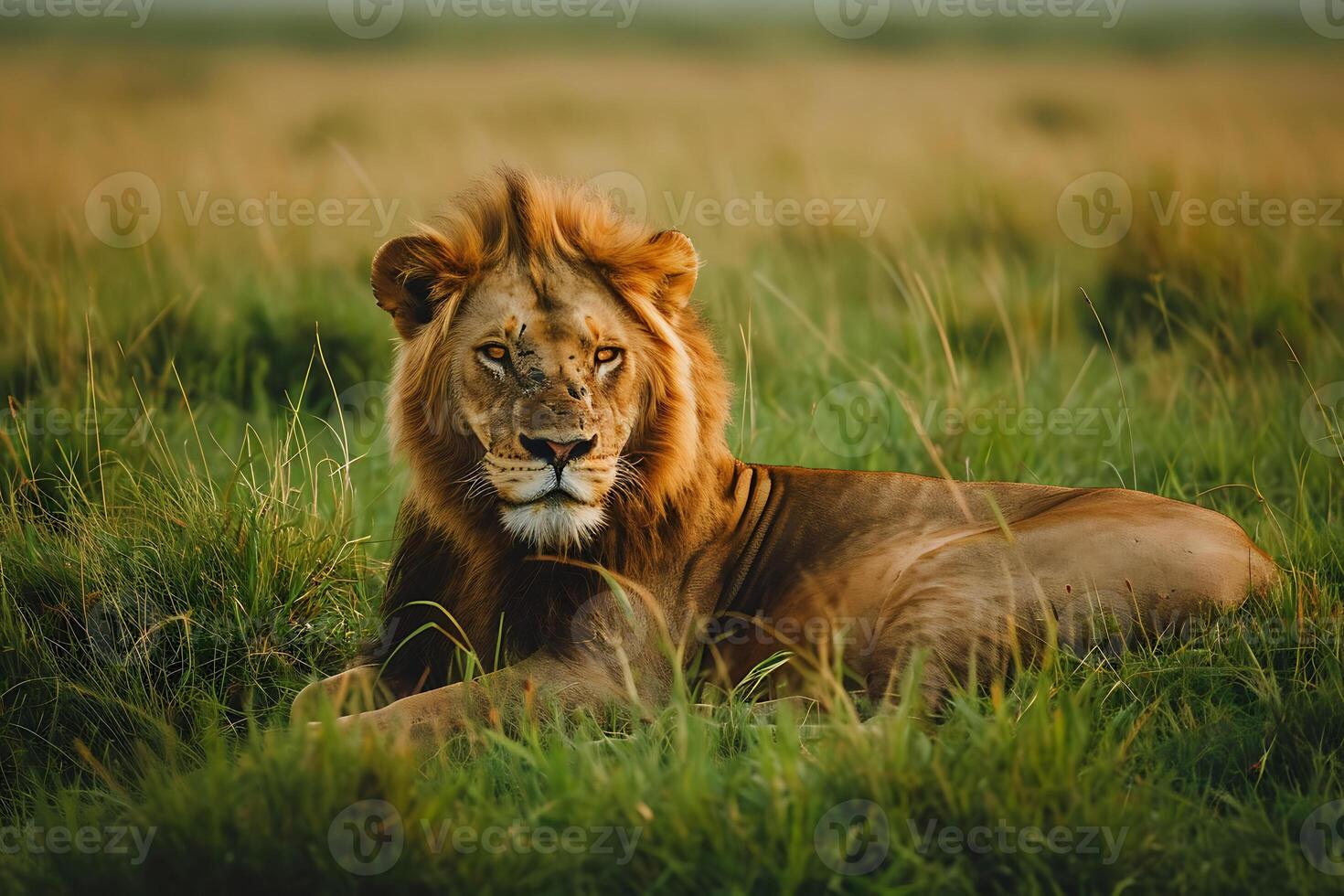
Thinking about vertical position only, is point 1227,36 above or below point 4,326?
above

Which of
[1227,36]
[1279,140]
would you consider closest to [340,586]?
[1279,140]

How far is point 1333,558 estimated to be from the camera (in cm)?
445

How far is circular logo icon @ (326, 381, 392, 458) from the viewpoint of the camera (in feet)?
21.7

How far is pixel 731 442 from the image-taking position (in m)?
6.06

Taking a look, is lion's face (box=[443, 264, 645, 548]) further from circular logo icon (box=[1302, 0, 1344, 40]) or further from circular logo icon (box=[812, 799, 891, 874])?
circular logo icon (box=[1302, 0, 1344, 40])

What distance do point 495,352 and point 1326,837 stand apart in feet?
8.12

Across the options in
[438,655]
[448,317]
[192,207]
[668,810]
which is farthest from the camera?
[192,207]

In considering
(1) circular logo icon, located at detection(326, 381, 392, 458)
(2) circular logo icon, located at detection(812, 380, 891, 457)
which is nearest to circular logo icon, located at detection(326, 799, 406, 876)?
(2) circular logo icon, located at detection(812, 380, 891, 457)

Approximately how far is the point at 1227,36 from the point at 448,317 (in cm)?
1952

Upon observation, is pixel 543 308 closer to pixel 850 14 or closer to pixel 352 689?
pixel 352 689

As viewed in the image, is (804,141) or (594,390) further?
(804,141)

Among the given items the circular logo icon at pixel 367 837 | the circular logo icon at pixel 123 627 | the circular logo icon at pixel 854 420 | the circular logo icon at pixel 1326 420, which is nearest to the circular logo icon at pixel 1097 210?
the circular logo icon at pixel 1326 420

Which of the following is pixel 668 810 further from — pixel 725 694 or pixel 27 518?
pixel 27 518

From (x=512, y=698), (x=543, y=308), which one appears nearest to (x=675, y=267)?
(x=543, y=308)
